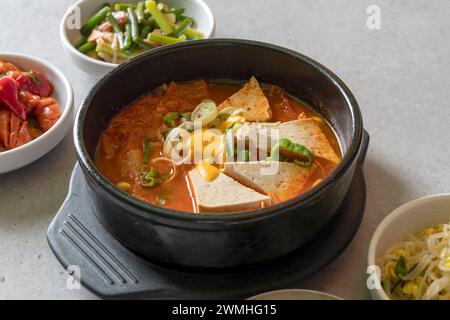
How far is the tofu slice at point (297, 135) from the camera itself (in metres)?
1.97

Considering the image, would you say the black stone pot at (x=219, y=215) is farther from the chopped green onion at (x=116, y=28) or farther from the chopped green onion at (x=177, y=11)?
the chopped green onion at (x=177, y=11)

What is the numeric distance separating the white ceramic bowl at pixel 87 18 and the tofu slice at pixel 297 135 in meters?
0.73

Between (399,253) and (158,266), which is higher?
(399,253)

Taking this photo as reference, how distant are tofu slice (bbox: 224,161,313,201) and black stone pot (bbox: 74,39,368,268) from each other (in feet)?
0.54

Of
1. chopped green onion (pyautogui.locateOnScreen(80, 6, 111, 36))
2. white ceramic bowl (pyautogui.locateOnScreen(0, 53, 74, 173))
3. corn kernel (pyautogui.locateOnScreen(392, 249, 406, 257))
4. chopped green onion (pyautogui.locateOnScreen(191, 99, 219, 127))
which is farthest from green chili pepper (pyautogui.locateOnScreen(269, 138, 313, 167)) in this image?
chopped green onion (pyautogui.locateOnScreen(80, 6, 111, 36))

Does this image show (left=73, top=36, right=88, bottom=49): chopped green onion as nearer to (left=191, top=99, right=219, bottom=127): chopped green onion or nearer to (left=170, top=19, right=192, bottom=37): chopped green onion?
(left=170, top=19, right=192, bottom=37): chopped green onion

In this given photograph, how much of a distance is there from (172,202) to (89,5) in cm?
136

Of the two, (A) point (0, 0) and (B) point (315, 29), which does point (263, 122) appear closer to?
(B) point (315, 29)

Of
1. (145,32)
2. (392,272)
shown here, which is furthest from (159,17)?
(392,272)

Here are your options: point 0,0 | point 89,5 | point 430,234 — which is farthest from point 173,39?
point 430,234

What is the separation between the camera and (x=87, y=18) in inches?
110

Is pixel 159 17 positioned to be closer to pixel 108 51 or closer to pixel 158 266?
pixel 108 51

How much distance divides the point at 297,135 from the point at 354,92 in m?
0.70
